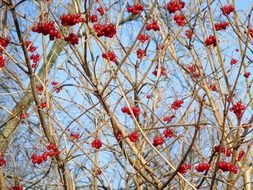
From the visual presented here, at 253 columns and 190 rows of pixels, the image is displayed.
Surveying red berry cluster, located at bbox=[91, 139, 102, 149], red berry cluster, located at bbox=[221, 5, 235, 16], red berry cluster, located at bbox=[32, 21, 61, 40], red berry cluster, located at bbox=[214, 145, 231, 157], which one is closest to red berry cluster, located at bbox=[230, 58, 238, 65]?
red berry cluster, located at bbox=[221, 5, 235, 16]

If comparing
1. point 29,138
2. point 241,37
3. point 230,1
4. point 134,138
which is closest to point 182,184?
point 134,138

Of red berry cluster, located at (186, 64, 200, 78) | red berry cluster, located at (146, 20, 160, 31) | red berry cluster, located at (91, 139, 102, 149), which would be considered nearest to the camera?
red berry cluster, located at (91, 139, 102, 149)

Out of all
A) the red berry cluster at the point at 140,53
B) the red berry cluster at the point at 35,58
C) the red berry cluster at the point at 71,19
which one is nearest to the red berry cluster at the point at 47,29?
the red berry cluster at the point at 71,19

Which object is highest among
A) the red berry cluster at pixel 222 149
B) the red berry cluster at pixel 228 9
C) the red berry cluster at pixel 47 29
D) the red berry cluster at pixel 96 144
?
the red berry cluster at pixel 228 9

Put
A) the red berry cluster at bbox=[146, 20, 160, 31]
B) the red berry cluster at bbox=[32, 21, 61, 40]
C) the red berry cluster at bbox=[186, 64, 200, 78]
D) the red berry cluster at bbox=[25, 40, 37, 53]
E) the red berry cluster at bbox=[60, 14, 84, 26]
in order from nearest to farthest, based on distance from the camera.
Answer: the red berry cluster at bbox=[60, 14, 84, 26] → the red berry cluster at bbox=[32, 21, 61, 40] → the red berry cluster at bbox=[25, 40, 37, 53] → the red berry cluster at bbox=[146, 20, 160, 31] → the red berry cluster at bbox=[186, 64, 200, 78]

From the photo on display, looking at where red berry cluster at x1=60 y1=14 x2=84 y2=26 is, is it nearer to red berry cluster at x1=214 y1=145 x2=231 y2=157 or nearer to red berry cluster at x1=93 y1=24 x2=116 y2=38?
red berry cluster at x1=93 y1=24 x2=116 y2=38

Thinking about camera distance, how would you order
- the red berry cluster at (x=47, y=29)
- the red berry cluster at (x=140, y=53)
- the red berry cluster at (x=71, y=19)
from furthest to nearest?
the red berry cluster at (x=140, y=53), the red berry cluster at (x=47, y=29), the red berry cluster at (x=71, y=19)

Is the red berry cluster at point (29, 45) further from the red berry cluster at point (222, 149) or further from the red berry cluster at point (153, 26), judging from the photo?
the red berry cluster at point (222, 149)

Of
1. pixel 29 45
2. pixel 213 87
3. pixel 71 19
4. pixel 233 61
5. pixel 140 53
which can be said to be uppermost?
pixel 140 53

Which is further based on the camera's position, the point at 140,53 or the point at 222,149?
the point at 140,53

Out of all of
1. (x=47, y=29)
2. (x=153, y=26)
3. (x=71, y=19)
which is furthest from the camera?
(x=153, y=26)

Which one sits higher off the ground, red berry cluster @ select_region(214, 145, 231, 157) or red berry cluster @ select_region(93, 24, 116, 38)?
red berry cluster @ select_region(93, 24, 116, 38)

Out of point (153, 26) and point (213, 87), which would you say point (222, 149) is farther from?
point (213, 87)

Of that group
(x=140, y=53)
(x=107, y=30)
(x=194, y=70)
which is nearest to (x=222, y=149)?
(x=107, y=30)
